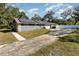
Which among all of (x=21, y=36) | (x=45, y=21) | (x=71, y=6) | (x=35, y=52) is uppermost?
(x=71, y=6)

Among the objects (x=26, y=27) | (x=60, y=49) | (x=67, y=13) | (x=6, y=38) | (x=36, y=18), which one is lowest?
(x=60, y=49)

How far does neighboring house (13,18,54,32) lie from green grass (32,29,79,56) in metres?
0.47

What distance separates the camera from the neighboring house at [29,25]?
4824 millimetres

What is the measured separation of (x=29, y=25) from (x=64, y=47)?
0.98 metres

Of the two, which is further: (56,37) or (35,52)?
(56,37)

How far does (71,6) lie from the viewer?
4695mm

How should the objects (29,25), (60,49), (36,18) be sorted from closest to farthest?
(60,49) < (36,18) < (29,25)

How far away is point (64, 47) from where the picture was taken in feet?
15.3

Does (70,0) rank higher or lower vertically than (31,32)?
higher

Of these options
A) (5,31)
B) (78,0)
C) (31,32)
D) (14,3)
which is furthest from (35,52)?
(78,0)

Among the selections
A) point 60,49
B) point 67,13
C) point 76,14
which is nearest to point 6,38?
point 60,49

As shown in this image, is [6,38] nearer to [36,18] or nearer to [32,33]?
[32,33]

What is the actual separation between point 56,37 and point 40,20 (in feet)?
1.84

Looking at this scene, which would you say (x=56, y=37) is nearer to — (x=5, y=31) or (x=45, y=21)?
(x=45, y=21)
